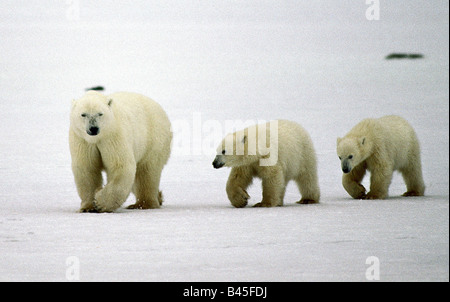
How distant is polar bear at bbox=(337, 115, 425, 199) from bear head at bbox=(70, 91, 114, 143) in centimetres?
242

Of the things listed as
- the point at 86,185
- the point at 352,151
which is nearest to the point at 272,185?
the point at 352,151

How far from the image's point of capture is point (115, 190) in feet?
21.4

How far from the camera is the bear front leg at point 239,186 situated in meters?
7.06

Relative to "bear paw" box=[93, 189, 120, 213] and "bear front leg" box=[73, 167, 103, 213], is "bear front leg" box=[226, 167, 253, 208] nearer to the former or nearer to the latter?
"bear paw" box=[93, 189, 120, 213]

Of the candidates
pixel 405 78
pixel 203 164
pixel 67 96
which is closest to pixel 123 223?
pixel 203 164

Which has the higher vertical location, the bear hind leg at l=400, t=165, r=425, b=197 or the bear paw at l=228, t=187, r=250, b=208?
the bear hind leg at l=400, t=165, r=425, b=197

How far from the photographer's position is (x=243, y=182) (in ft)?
23.6

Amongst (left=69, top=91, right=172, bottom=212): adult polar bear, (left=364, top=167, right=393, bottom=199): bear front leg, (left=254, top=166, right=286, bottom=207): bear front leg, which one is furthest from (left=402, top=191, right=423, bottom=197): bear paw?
(left=69, top=91, right=172, bottom=212): adult polar bear

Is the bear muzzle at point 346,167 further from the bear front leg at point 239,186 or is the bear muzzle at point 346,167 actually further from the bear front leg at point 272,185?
the bear front leg at point 239,186

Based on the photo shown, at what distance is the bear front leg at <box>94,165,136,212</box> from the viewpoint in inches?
256

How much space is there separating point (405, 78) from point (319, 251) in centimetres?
1568

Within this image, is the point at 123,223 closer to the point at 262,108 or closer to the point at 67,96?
the point at 262,108

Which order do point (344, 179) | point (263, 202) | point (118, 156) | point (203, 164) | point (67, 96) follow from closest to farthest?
point (118, 156) < point (263, 202) < point (344, 179) < point (203, 164) < point (67, 96)

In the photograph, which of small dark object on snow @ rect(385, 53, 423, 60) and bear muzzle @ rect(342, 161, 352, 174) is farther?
small dark object on snow @ rect(385, 53, 423, 60)
